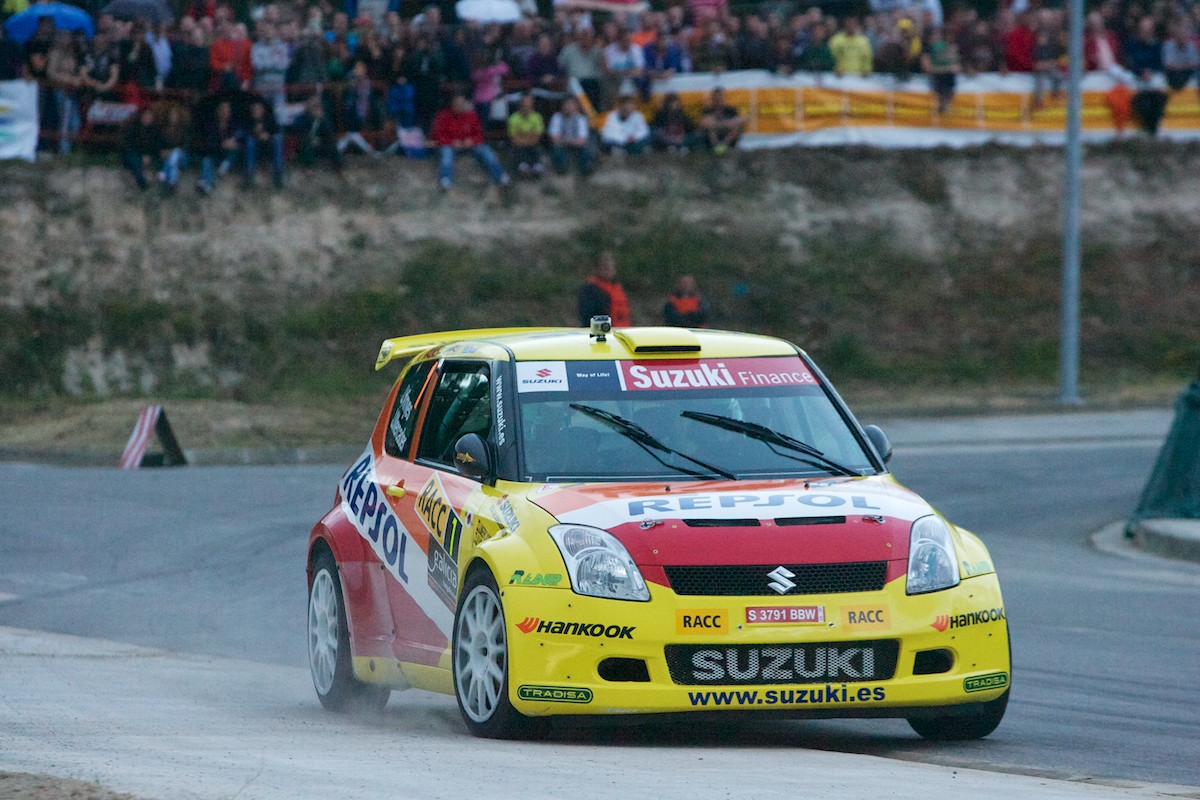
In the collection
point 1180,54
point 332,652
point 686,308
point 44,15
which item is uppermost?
point 44,15

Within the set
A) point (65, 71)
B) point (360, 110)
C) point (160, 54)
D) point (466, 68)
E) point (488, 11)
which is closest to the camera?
point (160, 54)

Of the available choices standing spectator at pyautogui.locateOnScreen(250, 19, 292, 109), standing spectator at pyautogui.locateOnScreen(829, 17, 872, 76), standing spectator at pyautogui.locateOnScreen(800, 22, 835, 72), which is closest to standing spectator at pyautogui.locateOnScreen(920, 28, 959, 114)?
standing spectator at pyautogui.locateOnScreen(829, 17, 872, 76)

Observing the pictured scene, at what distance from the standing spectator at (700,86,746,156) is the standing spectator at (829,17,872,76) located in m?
1.80

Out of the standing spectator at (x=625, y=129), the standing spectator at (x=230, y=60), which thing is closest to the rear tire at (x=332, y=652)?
the standing spectator at (x=230, y=60)

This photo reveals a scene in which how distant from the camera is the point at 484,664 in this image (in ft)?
24.7

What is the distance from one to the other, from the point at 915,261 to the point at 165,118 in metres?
12.6

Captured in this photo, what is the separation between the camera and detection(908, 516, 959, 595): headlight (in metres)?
7.49

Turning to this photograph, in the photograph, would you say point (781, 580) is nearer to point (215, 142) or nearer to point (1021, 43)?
point (215, 142)

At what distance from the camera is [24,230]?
31.1m

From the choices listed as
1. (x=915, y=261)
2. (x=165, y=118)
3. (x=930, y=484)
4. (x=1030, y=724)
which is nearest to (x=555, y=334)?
(x=1030, y=724)

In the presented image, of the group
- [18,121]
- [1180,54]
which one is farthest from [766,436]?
[1180,54]

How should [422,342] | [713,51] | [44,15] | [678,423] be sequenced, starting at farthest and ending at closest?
[713,51] < [44,15] < [422,342] < [678,423]

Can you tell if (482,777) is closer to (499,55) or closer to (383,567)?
(383,567)

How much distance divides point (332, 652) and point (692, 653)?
2529 mm
